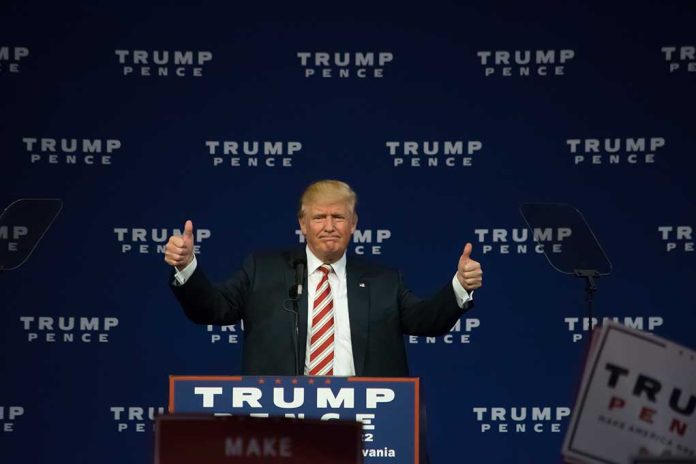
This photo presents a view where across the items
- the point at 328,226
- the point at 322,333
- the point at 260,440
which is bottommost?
the point at 260,440

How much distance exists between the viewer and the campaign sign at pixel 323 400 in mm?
3145

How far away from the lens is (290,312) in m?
3.91

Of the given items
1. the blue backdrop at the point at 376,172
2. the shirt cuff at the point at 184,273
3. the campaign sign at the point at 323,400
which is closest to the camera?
the campaign sign at the point at 323,400

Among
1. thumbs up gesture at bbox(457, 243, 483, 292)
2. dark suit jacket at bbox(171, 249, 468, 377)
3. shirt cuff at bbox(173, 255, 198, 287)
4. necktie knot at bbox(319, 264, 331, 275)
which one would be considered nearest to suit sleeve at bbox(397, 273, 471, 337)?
dark suit jacket at bbox(171, 249, 468, 377)

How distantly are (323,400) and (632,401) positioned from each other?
989mm

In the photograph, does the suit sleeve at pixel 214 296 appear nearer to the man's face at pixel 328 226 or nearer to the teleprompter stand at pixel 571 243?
the man's face at pixel 328 226

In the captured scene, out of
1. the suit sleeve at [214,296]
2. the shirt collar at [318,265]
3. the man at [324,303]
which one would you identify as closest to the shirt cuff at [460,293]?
the man at [324,303]

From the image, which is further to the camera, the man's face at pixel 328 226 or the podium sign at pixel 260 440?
the man's face at pixel 328 226

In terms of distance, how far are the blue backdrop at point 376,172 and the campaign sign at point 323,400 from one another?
2454 millimetres

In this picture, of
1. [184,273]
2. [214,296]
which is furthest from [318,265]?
[184,273]

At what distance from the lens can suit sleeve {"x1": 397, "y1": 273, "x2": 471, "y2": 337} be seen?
12.7ft

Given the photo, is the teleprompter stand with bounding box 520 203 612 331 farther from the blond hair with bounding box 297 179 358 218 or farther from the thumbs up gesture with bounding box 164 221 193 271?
the thumbs up gesture with bounding box 164 221 193 271

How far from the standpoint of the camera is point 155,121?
566 centimetres

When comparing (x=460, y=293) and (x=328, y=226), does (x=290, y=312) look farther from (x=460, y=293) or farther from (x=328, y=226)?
(x=460, y=293)
